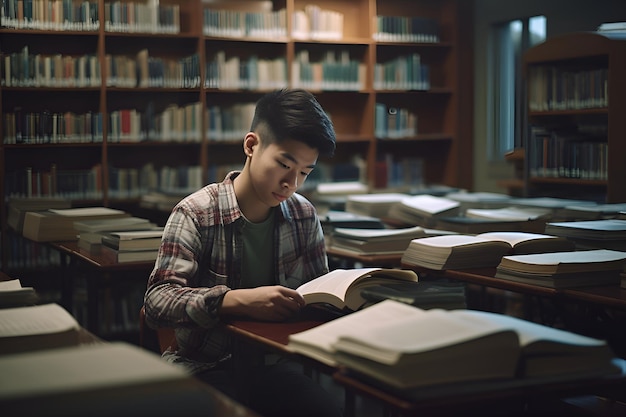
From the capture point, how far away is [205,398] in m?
1.04

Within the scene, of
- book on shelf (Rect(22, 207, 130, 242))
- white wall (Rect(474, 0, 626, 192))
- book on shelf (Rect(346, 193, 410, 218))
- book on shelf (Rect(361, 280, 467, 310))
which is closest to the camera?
book on shelf (Rect(361, 280, 467, 310))

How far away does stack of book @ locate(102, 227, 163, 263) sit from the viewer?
317 centimetres

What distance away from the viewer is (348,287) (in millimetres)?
1907

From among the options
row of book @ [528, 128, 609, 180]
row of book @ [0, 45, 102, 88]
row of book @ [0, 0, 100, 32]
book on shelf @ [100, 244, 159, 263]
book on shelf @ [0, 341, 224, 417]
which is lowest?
book on shelf @ [100, 244, 159, 263]

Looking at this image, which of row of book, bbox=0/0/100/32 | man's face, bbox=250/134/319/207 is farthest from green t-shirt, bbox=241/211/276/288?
row of book, bbox=0/0/100/32

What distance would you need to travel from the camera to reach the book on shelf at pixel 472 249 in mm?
2604

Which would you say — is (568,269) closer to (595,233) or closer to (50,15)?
(595,233)

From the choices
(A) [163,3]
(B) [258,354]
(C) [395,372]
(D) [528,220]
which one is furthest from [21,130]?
(C) [395,372]

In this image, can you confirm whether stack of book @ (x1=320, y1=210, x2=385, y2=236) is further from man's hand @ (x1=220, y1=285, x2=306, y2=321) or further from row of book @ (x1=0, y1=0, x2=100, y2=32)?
row of book @ (x1=0, y1=0, x2=100, y2=32)

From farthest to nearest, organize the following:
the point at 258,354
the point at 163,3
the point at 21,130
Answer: the point at 163,3 < the point at 21,130 < the point at 258,354

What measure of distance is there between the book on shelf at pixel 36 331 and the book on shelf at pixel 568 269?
132 centimetres

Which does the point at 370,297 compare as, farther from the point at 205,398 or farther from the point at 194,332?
the point at 205,398

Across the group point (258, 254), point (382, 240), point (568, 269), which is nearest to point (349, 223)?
point (382, 240)

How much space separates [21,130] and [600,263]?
4166 millimetres
